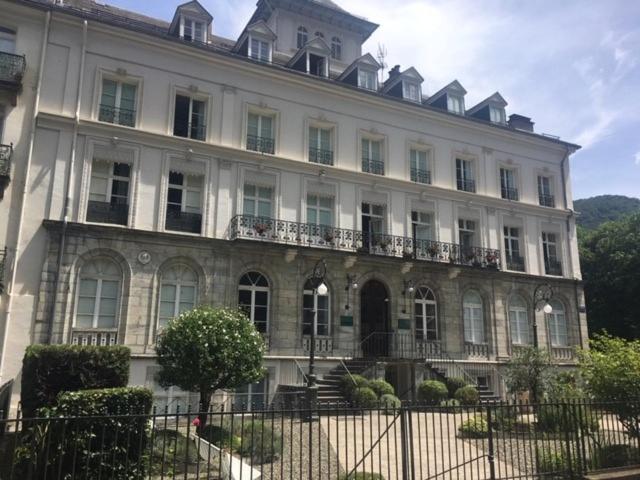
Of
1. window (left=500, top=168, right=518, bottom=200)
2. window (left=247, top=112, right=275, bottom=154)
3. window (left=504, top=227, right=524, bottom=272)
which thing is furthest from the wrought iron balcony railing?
window (left=504, top=227, right=524, bottom=272)

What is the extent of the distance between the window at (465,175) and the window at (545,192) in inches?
168

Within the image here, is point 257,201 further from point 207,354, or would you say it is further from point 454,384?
point 454,384

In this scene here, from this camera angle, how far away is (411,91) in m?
25.4

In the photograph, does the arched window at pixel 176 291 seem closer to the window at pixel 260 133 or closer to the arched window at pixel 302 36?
the window at pixel 260 133

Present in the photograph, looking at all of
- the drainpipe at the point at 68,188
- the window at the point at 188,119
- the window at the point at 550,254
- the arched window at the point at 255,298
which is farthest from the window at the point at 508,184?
the drainpipe at the point at 68,188

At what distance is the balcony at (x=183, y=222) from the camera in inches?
744

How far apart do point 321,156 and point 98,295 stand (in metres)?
10.00

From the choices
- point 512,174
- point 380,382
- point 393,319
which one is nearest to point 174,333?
point 380,382

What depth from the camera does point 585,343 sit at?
25328 millimetres

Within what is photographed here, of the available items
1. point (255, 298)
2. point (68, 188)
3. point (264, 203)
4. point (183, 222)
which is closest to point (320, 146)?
point (264, 203)

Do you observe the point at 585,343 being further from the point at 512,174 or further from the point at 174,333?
the point at 174,333

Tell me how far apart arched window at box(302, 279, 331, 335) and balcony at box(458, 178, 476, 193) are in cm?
892

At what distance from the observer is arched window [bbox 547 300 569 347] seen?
2525 cm

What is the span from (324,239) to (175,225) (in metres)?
5.58
